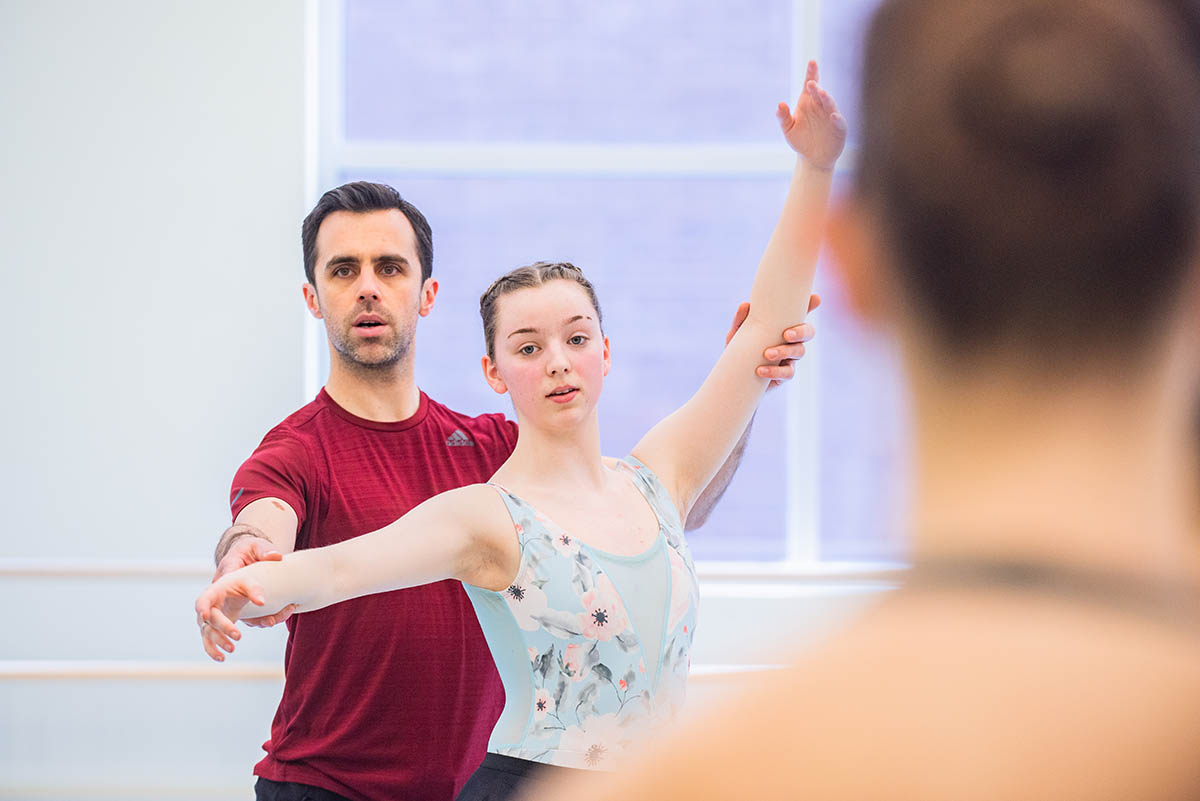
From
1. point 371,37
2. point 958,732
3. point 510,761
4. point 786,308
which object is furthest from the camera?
point 371,37

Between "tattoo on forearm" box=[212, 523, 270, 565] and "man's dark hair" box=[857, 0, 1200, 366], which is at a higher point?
"man's dark hair" box=[857, 0, 1200, 366]

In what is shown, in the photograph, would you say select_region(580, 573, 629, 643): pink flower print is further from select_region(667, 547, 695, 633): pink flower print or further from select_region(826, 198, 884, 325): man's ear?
select_region(826, 198, 884, 325): man's ear

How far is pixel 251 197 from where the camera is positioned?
11.3 feet

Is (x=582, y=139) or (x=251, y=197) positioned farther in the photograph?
(x=582, y=139)

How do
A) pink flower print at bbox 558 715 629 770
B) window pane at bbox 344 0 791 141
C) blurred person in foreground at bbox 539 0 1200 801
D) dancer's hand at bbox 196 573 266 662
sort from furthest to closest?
window pane at bbox 344 0 791 141
pink flower print at bbox 558 715 629 770
dancer's hand at bbox 196 573 266 662
blurred person in foreground at bbox 539 0 1200 801

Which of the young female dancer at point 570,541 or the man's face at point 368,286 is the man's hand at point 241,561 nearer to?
the young female dancer at point 570,541

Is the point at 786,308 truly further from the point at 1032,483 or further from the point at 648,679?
the point at 1032,483

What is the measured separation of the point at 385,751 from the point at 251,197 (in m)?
Result: 2.12

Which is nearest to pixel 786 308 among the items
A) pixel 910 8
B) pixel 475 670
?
pixel 475 670

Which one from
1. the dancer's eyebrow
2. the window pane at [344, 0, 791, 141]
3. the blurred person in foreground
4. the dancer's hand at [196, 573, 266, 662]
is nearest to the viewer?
the blurred person in foreground

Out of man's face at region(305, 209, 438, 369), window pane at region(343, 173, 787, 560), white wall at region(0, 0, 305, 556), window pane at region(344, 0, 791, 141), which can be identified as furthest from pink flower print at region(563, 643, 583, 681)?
window pane at region(344, 0, 791, 141)

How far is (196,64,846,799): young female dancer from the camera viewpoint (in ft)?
4.80

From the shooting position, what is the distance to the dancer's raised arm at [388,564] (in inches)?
53.4

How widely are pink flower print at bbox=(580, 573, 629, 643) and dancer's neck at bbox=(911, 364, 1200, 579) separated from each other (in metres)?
1.07
